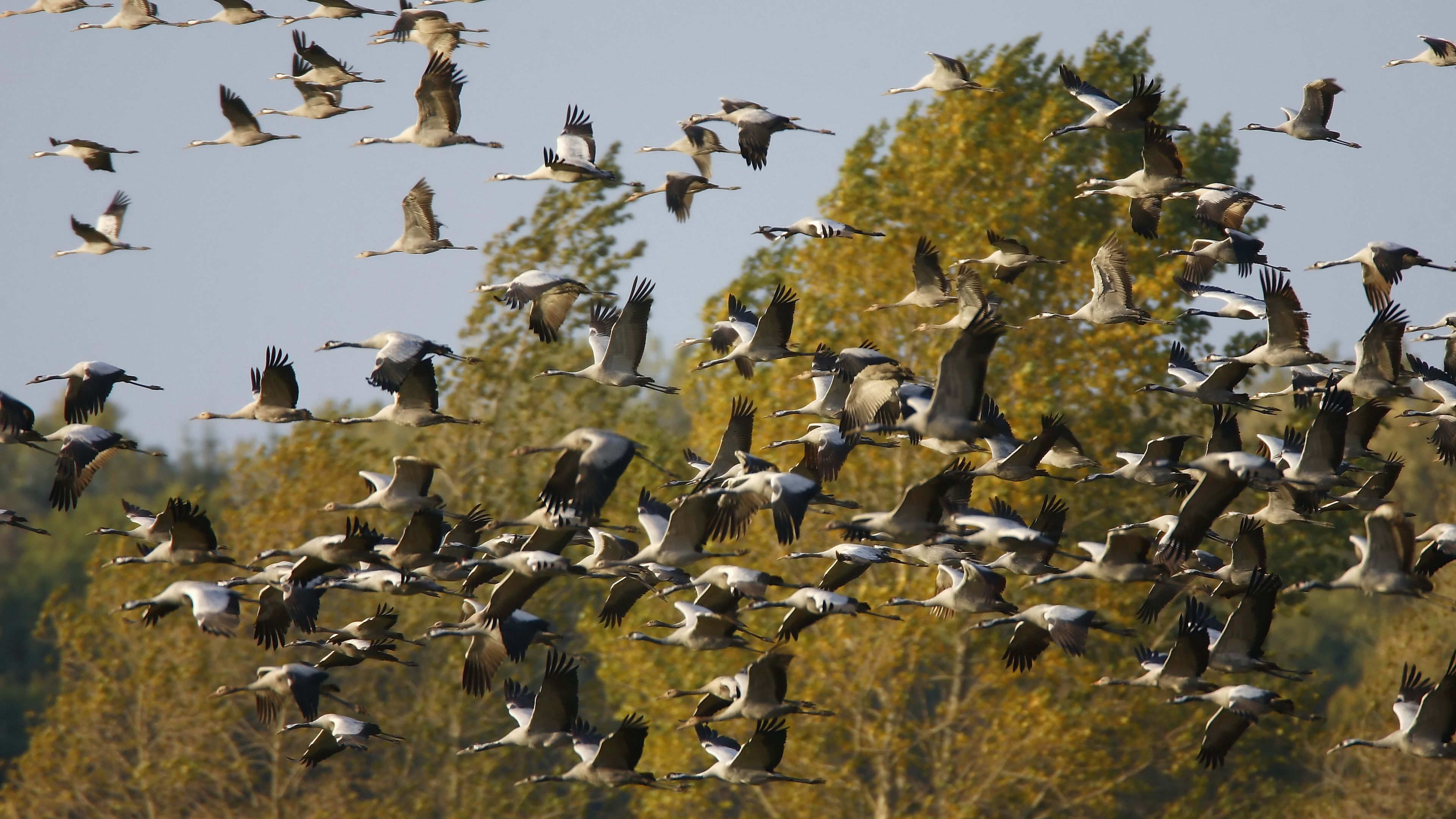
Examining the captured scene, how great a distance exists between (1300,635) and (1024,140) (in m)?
28.7

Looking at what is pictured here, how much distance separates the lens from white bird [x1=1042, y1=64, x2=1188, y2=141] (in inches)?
561

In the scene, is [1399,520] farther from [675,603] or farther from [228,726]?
[228,726]

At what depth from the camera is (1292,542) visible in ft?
84.4

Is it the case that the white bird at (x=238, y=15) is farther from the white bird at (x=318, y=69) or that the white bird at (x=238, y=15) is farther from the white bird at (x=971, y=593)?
the white bird at (x=971, y=593)

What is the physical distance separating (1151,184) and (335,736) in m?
9.06

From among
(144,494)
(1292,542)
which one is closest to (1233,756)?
(1292,542)

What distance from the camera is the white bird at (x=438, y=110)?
1709cm

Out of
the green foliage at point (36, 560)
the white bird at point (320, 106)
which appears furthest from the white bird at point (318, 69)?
the green foliage at point (36, 560)

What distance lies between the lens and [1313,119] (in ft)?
51.6

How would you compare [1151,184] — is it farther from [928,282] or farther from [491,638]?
[491,638]

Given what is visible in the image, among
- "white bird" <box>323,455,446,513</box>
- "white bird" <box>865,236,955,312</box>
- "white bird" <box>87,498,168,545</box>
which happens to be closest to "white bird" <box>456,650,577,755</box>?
"white bird" <box>323,455,446,513</box>

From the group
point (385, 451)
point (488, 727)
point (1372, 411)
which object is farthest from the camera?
point (385, 451)

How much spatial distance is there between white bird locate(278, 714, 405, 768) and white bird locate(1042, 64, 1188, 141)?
27.9 feet

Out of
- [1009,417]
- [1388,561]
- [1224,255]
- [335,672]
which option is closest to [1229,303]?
[1224,255]
